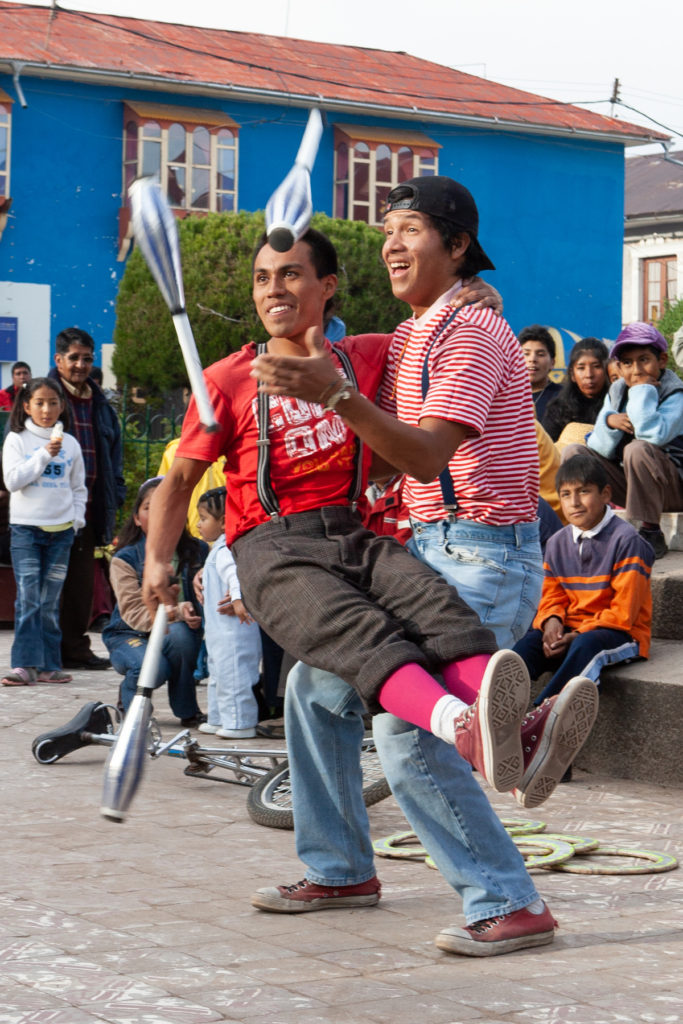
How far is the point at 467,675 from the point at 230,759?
2765 mm

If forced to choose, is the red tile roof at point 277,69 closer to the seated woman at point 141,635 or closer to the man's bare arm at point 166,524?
the seated woman at point 141,635

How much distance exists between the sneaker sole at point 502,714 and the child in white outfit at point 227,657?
3715 mm

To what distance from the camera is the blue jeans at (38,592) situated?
30.3 ft

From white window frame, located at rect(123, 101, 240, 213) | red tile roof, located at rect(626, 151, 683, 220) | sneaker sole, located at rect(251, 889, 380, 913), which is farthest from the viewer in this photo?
red tile roof, located at rect(626, 151, 683, 220)

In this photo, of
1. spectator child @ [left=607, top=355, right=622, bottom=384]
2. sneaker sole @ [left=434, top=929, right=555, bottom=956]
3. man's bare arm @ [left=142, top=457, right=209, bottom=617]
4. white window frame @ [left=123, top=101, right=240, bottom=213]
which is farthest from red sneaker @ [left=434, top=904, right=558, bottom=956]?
white window frame @ [left=123, top=101, right=240, bottom=213]

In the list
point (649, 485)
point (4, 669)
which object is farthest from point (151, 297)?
point (649, 485)

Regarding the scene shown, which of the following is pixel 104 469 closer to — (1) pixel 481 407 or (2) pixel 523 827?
(2) pixel 523 827

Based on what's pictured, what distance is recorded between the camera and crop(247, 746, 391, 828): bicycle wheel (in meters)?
5.47

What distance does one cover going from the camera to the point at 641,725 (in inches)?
253

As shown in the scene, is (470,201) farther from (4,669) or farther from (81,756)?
(4,669)

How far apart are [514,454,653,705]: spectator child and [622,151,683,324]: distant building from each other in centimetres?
4058

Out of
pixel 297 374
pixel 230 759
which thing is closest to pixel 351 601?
pixel 297 374

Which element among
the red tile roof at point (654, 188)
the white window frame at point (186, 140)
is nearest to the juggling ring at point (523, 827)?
the white window frame at point (186, 140)

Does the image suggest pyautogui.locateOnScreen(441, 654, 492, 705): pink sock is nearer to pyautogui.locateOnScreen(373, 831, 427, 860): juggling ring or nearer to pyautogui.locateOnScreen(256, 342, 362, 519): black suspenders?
pyautogui.locateOnScreen(256, 342, 362, 519): black suspenders
